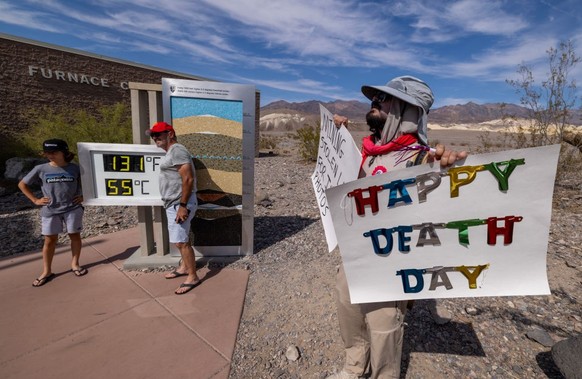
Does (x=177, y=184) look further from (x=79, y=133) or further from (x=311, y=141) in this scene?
(x=311, y=141)

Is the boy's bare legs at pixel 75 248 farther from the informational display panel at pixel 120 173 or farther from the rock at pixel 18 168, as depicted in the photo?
the rock at pixel 18 168

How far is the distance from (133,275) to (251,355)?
76.3 inches

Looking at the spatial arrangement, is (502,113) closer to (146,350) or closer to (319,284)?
(319,284)

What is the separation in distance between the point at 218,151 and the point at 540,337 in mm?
3540

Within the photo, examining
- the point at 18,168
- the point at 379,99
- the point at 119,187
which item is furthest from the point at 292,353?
the point at 18,168

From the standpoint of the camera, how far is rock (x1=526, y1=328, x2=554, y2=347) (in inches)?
91.9

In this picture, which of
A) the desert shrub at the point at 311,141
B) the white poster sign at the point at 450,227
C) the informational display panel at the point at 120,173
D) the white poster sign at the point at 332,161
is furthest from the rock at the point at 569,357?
the desert shrub at the point at 311,141

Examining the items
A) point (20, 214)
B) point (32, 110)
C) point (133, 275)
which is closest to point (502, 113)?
point (133, 275)

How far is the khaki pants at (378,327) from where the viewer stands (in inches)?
67.4

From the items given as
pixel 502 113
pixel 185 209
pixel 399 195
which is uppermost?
pixel 502 113

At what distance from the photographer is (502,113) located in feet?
22.4

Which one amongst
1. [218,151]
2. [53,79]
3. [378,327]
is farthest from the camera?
[53,79]

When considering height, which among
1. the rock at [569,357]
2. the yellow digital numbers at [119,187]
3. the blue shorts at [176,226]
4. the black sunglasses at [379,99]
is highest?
the black sunglasses at [379,99]

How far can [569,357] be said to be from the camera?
1907 mm
